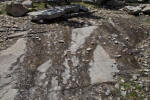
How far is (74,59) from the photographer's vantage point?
6.41m

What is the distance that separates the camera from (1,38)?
25.2 feet

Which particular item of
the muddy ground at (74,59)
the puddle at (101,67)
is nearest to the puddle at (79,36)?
the muddy ground at (74,59)

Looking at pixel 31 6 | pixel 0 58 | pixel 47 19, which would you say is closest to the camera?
pixel 0 58

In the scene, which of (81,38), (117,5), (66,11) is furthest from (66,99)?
(117,5)

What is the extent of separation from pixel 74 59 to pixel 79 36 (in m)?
1.89

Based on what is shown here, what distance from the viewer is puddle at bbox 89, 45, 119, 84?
5.47 metres

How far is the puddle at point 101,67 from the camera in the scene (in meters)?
5.47

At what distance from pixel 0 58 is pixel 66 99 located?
10.2ft

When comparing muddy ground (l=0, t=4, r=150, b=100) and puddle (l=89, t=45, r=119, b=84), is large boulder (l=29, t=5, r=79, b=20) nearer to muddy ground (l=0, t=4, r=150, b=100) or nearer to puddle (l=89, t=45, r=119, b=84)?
muddy ground (l=0, t=4, r=150, b=100)

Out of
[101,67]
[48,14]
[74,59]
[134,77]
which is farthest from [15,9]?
[134,77]

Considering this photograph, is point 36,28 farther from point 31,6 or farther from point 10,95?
point 10,95

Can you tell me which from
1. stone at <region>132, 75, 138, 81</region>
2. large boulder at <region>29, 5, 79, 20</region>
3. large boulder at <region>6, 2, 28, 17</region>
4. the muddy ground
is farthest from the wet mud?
large boulder at <region>6, 2, 28, 17</region>

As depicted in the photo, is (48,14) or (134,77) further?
(48,14)

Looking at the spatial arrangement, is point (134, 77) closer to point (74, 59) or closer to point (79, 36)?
point (74, 59)
